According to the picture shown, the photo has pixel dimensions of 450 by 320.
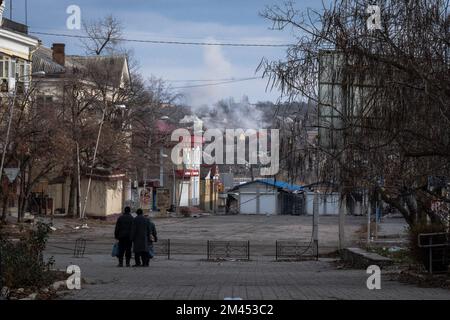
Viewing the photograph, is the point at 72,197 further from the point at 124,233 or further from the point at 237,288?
the point at 237,288

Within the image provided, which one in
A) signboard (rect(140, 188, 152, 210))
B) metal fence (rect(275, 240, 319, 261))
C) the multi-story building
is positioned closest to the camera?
metal fence (rect(275, 240, 319, 261))

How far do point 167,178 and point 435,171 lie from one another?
245 feet

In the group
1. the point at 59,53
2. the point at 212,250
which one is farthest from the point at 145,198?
the point at 212,250

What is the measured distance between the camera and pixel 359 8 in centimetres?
1316

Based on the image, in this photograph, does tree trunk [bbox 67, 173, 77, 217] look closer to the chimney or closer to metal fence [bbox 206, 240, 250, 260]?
the chimney

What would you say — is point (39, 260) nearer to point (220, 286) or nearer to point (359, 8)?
point (220, 286)

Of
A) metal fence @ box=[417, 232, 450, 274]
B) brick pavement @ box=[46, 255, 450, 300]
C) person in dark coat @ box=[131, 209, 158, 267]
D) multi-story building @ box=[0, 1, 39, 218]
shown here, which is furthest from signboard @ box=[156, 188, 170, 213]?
metal fence @ box=[417, 232, 450, 274]

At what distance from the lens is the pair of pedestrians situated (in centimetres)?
2084

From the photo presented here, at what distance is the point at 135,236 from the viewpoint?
20797mm

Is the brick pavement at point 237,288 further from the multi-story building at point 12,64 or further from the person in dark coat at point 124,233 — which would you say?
the multi-story building at point 12,64

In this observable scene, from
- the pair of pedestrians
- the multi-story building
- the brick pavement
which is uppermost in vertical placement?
the multi-story building
